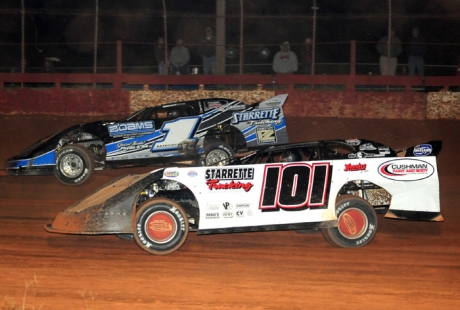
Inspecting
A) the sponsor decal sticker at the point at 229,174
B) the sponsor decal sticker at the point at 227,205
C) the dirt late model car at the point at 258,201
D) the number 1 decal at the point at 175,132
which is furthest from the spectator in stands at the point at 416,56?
the sponsor decal sticker at the point at 227,205

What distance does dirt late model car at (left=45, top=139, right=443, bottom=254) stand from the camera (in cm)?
684

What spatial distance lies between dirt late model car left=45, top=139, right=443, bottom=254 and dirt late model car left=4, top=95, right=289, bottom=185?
12.3 ft

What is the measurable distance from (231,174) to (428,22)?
2558cm

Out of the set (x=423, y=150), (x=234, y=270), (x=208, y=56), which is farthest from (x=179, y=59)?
(x=234, y=270)

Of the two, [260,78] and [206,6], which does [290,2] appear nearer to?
[206,6]

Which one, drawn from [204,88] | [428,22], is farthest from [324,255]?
[428,22]

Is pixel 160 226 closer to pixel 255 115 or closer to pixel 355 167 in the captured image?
pixel 355 167

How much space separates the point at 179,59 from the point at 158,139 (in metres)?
6.34

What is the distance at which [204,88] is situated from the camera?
53.9ft

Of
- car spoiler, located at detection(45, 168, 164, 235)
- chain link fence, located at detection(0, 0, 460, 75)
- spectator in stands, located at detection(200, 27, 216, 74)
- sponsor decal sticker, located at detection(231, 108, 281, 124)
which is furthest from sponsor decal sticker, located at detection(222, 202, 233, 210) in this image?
chain link fence, located at detection(0, 0, 460, 75)

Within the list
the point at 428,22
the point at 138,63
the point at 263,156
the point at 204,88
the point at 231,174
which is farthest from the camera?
the point at 428,22

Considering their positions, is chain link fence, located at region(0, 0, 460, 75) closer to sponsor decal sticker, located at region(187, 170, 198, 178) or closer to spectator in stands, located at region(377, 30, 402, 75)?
spectator in stands, located at region(377, 30, 402, 75)

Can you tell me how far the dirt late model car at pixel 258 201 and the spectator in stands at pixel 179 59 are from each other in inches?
402

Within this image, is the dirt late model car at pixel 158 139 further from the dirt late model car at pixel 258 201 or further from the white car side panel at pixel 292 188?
the white car side panel at pixel 292 188
